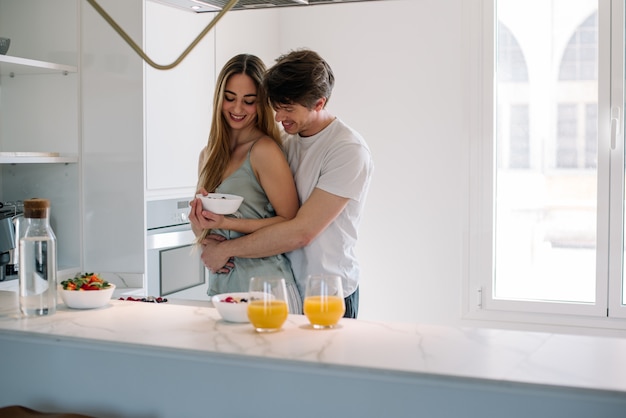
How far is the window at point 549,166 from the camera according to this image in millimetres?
3865

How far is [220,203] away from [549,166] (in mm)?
2337

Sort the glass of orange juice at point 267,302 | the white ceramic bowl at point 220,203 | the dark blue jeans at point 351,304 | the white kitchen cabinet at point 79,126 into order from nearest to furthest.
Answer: the glass of orange juice at point 267,302 → the white ceramic bowl at point 220,203 → the dark blue jeans at point 351,304 → the white kitchen cabinet at point 79,126

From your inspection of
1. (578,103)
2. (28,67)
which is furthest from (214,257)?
(578,103)

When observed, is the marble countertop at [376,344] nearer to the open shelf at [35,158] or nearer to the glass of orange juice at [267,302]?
the glass of orange juice at [267,302]

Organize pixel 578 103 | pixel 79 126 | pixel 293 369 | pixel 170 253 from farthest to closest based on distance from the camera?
pixel 578 103 → pixel 170 253 → pixel 79 126 → pixel 293 369

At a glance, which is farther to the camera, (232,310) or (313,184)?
(313,184)

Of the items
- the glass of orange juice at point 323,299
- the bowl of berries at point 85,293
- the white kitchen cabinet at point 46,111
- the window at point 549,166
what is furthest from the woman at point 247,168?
the window at point 549,166

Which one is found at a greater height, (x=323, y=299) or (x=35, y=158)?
(x=35, y=158)

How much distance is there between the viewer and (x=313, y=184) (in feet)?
8.01

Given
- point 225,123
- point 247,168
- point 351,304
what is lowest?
point 351,304

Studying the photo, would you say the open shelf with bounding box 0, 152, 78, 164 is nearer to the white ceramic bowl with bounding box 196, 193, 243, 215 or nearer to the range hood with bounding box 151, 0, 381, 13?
the white ceramic bowl with bounding box 196, 193, 243, 215

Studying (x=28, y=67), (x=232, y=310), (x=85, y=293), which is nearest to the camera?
(x=232, y=310)

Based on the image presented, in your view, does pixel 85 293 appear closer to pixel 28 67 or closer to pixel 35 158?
pixel 35 158

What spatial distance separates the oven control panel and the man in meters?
0.90
